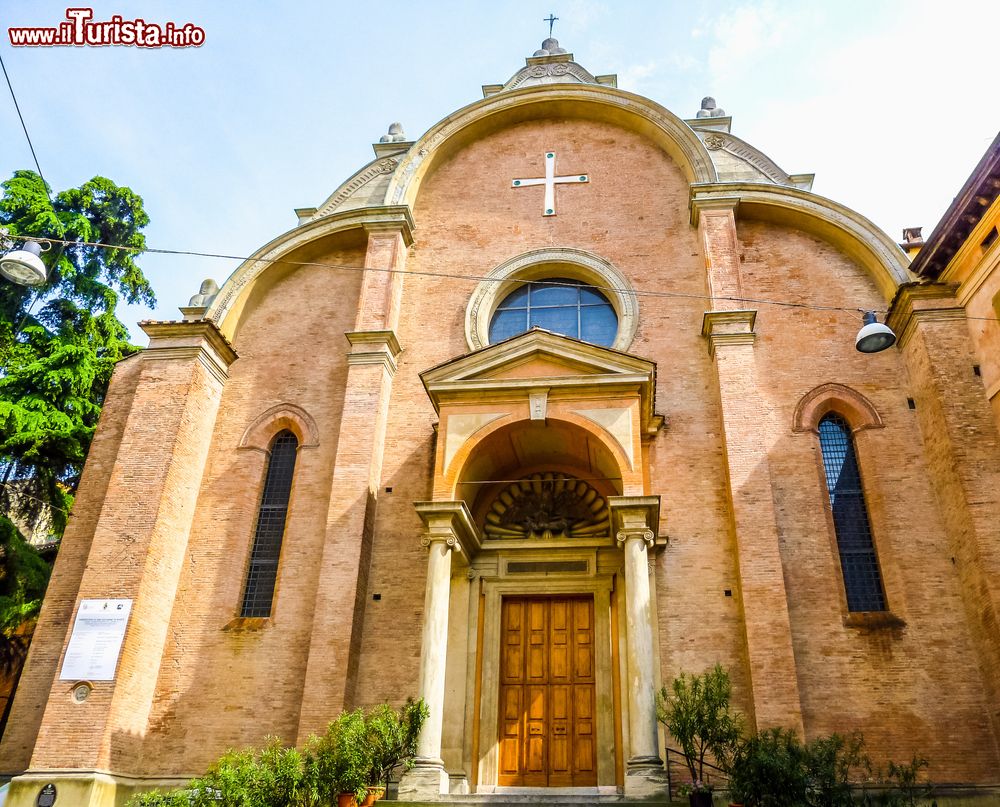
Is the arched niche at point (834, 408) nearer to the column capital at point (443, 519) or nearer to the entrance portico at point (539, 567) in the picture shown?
the entrance portico at point (539, 567)

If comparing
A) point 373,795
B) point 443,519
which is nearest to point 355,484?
point 443,519

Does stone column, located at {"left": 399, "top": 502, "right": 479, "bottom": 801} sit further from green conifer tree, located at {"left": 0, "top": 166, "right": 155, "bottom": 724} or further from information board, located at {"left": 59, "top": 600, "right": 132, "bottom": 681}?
green conifer tree, located at {"left": 0, "top": 166, "right": 155, "bottom": 724}

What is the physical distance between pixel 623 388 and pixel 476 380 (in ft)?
7.26

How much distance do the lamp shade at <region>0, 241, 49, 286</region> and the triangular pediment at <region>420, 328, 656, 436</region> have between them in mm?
5412

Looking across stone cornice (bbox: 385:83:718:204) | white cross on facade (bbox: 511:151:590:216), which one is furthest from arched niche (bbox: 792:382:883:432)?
white cross on facade (bbox: 511:151:590:216)

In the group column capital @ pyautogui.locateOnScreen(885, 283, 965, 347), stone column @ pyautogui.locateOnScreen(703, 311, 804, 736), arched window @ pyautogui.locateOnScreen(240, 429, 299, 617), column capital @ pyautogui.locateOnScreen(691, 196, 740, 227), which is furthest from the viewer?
column capital @ pyautogui.locateOnScreen(691, 196, 740, 227)

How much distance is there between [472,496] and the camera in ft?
43.3

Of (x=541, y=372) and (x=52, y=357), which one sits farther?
(x=52, y=357)

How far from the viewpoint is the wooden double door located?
468 inches

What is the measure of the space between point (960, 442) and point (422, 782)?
895 centimetres

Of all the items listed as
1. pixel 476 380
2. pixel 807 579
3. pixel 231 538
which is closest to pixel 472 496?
pixel 476 380

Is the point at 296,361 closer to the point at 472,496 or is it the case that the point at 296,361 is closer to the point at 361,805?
the point at 472,496

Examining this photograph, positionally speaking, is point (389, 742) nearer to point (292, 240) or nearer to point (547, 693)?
point (547, 693)

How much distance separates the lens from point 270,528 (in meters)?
14.1
